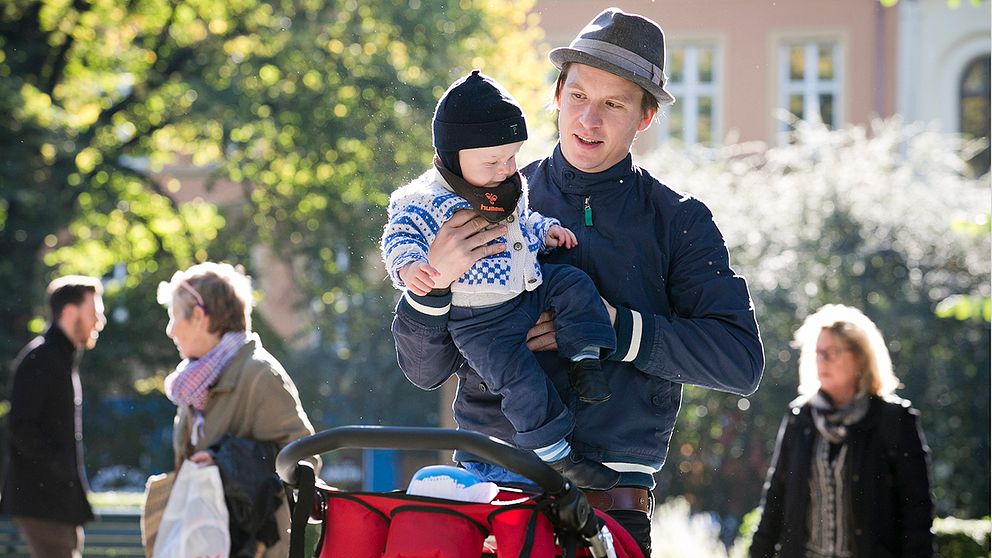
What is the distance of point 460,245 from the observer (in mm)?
3145

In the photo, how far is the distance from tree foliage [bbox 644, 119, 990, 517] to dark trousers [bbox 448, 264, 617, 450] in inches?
496

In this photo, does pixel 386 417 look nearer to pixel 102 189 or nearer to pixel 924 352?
pixel 102 189

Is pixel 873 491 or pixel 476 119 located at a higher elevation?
pixel 476 119

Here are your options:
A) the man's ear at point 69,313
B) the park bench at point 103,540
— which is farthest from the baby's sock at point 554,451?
the park bench at point 103,540

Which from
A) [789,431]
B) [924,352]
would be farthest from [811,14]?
[789,431]

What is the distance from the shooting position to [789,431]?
7.15 metres

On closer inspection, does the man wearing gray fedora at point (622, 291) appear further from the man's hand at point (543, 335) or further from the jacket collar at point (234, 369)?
the jacket collar at point (234, 369)

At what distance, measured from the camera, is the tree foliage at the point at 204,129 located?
16391mm

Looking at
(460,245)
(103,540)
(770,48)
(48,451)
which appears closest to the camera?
(460,245)

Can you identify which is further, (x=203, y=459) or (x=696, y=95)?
(x=696, y=95)

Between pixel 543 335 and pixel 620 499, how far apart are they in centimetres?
41

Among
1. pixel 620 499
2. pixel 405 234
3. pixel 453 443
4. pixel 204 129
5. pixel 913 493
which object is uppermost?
pixel 204 129

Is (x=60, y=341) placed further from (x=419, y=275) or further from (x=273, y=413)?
(x=419, y=275)

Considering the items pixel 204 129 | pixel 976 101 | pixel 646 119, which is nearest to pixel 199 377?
pixel 646 119
